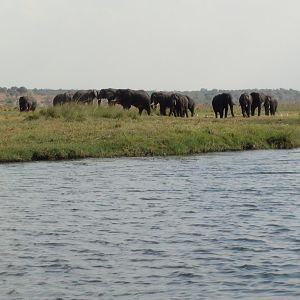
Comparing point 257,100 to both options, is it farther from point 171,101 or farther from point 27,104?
point 27,104

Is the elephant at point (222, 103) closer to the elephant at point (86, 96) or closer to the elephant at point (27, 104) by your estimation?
the elephant at point (86, 96)

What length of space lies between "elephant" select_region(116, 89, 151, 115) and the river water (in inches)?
922

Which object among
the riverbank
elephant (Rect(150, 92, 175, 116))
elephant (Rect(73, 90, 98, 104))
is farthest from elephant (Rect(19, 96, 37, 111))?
the riverbank

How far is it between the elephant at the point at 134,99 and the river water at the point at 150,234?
2343 cm

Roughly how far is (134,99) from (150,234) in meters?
33.6

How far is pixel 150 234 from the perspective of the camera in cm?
1464

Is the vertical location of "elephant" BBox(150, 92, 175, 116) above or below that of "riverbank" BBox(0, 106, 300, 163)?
above

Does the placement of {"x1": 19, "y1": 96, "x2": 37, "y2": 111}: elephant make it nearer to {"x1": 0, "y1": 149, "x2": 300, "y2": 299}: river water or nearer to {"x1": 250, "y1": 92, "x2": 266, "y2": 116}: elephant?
{"x1": 250, "y1": 92, "x2": 266, "y2": 116}: elephant

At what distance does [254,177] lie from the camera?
75.0ft

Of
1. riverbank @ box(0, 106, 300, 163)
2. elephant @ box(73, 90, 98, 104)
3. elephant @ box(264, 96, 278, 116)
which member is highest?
elephant @ box(73, 90, 98, 104)

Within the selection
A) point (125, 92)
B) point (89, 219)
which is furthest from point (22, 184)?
point (125, 92)

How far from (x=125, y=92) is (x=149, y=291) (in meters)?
38.5

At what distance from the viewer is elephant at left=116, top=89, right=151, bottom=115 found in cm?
4779

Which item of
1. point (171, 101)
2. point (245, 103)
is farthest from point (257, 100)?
point (171, 101)
